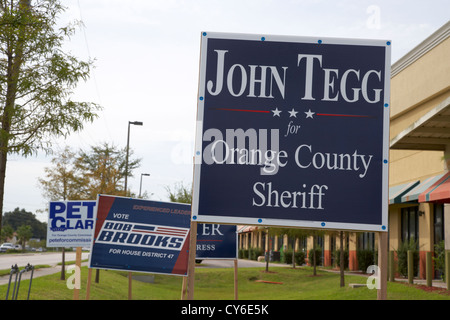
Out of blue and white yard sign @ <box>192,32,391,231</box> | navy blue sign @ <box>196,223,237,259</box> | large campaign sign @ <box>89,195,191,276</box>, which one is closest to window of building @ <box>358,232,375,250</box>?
navy blue sign @ <box>196,223,237,259</box>

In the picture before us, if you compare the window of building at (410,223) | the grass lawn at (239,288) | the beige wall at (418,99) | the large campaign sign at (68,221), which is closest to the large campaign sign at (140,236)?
the large campaign sign at (68,221)

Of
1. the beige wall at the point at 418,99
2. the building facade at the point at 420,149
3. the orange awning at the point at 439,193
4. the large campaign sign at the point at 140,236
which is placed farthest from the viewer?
the beige wall at the point at 418,99

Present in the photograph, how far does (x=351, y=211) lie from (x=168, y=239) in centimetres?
428

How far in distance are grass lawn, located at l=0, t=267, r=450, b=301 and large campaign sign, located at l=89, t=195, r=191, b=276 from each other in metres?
6.01

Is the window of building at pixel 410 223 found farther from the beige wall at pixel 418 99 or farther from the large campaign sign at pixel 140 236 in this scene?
the large campaign sign at pixel 140 236

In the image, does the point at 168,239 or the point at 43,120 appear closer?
the point at 168,239

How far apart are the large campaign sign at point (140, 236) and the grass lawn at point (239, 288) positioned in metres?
6.01

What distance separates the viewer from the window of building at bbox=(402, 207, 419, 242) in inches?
1078

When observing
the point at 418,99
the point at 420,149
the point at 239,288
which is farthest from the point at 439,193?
the point at 239,288

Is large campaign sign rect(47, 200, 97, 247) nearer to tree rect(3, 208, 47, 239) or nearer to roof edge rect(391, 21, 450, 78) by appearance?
roof edge rect(391, 21, 450, 78)

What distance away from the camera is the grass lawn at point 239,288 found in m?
16.1

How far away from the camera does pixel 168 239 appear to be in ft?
26.3
